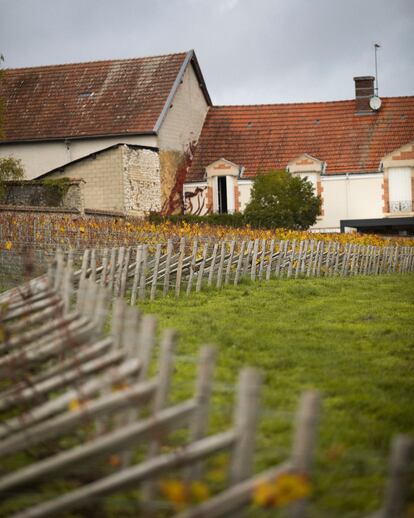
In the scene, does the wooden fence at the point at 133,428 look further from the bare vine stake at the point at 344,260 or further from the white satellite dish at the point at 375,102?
the white satellite dish at the point at 375,102

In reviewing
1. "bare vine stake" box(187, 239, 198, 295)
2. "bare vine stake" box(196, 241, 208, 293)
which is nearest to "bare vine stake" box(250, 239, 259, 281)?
"bare vine stake" box(196, 241, 208, 293)

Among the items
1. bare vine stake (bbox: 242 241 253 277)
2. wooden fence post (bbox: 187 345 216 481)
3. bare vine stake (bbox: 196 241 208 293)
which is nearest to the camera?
wooden fence post (bbox: 187 345 216 481)

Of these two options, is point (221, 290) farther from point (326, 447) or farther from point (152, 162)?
point (152, 162)

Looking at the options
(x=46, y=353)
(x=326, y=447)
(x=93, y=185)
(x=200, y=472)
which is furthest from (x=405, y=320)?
(x=93, y=185)

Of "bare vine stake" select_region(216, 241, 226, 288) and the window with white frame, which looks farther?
the window with white frame

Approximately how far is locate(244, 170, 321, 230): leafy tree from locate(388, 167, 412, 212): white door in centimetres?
540

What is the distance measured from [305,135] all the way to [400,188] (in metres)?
5.69

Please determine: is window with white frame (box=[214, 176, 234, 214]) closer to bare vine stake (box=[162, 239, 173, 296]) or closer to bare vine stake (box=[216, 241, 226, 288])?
bare vine stake (box=[216, 241, 226, 288])

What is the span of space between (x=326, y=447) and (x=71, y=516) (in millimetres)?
2018

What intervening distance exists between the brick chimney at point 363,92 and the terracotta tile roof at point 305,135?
38 centimetres

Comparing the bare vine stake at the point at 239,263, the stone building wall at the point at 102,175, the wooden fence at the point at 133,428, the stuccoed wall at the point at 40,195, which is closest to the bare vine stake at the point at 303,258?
the bare vine stake at the point at 239,263

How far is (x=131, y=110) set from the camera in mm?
45406

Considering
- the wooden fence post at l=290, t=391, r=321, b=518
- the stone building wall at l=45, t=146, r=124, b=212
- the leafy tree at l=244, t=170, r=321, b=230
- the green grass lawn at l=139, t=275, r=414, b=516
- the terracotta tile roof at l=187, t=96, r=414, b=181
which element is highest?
the terracotta tile roof at l=187, t=96, r=414, b=181

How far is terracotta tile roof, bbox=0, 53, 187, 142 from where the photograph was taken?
45.2 meters
